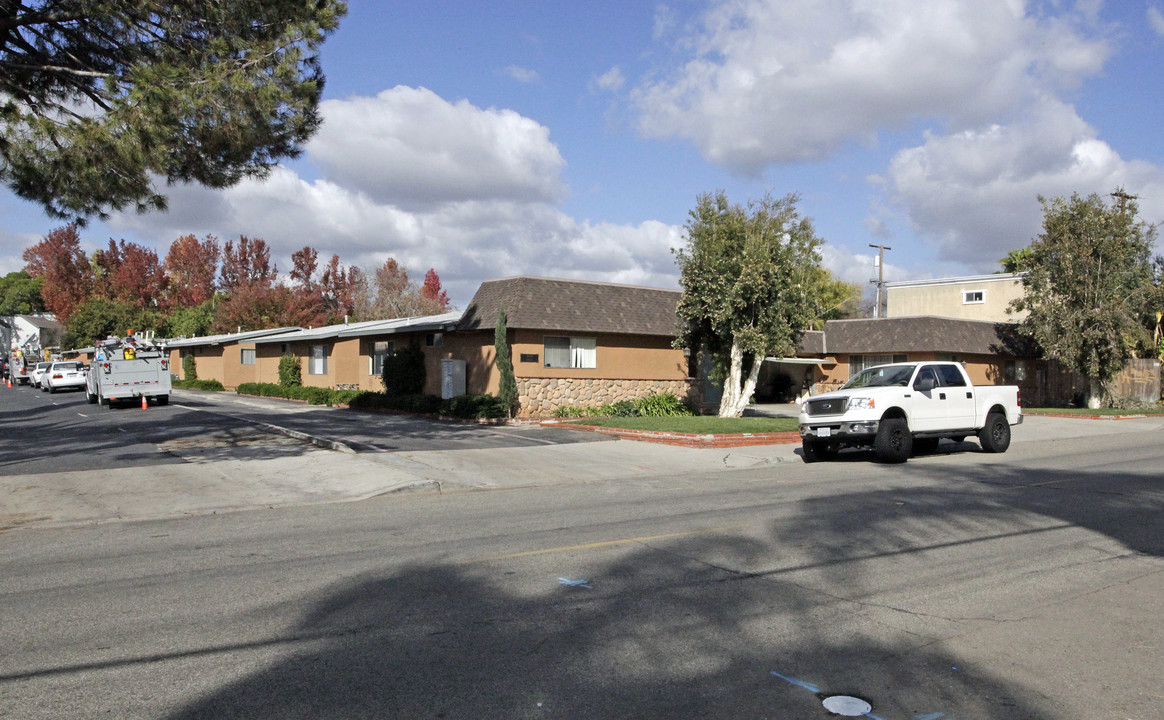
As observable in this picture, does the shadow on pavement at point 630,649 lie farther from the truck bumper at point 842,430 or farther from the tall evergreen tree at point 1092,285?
the tall evergreen tree at point 1092,285

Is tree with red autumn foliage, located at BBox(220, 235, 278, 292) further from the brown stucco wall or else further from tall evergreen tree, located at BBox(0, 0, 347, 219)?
tall evergreen tree, located at BBox(0, 0, 347, 219)

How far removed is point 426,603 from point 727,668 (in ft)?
8.11

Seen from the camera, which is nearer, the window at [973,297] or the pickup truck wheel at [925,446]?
the pickup truck wheel at [925,446]

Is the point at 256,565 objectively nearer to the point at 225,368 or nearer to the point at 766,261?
the point at 766,261

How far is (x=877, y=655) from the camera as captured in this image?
215 inches

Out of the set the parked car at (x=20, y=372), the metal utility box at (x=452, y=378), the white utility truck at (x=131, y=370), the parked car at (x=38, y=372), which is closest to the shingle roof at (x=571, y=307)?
the metal utility box at (x=452, y=378)

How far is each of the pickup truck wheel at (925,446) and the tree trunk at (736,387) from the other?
17.0 feet

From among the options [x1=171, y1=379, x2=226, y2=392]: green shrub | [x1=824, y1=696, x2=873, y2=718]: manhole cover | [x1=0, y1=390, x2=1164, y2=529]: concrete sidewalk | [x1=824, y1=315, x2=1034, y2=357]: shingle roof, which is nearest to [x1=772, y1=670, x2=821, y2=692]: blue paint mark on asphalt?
[x1=824, y1=696, x2=873, y2=718]: manhole cover

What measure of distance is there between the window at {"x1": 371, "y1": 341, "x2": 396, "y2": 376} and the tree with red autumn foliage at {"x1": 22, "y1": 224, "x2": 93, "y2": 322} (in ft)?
168

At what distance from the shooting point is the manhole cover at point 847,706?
15.0 ft

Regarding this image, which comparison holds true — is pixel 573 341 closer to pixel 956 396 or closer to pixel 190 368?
pixel 956 396

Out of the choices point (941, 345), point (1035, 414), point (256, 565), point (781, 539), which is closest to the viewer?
point (256, 565)

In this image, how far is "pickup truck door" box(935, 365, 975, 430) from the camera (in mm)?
17484

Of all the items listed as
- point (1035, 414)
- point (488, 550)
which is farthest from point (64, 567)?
point (1035, 414)
